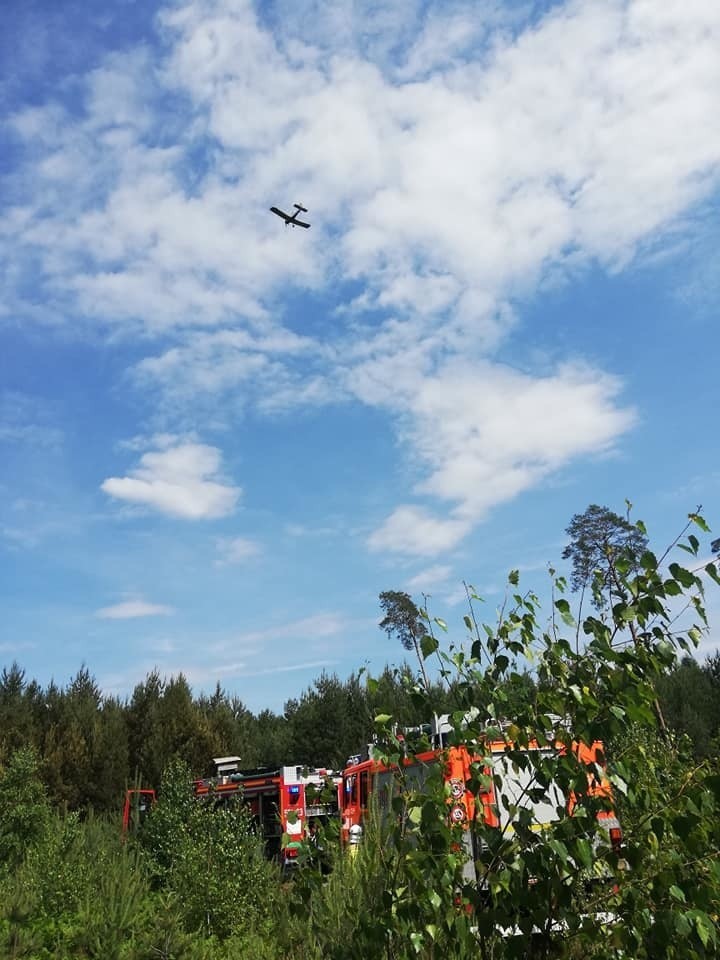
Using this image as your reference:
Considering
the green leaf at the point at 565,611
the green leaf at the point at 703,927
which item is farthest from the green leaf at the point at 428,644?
the green leaf at the point at 703,927

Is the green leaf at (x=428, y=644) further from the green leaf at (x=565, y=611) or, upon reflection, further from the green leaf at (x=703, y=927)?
the green leaf at (x=703, y=927)

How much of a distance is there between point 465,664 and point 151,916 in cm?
735

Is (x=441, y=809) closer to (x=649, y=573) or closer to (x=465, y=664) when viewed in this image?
(x=465, y=664)

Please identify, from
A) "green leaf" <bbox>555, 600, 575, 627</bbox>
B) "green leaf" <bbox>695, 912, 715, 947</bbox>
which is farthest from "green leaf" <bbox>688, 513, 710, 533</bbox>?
"green leaf" <bbox>695, 912, 715, 947</bbox>

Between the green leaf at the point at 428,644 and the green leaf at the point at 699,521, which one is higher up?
the green leaf at the point at 699,521

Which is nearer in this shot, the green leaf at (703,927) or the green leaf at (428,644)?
the green leaf at (703,927)

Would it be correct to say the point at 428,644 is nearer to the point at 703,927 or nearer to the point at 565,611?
the point at 565,611

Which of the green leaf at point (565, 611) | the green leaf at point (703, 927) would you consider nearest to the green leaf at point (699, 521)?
the green leaf at point (565, 611)

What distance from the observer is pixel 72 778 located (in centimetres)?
2977

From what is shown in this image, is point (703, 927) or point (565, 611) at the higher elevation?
point (565, 611)

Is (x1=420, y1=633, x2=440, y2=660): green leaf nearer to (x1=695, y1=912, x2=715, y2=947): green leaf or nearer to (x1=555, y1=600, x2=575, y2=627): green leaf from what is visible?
(x1=555, y1=600, x2=575, y2=627): green leaf

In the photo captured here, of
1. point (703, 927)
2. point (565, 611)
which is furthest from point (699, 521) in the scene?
point (703, 927)

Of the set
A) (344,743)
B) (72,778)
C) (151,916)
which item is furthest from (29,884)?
(344,743)

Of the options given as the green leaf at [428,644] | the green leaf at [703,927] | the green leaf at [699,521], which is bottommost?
the green leaf at [703,927]
